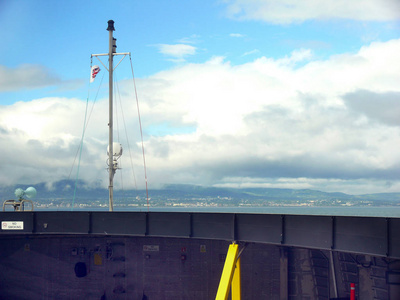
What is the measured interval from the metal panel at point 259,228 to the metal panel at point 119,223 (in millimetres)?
5934

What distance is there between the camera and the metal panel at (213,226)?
23.4 m

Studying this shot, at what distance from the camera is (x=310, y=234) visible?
20.8 m

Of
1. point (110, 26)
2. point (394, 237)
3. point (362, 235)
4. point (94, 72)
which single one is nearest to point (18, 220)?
point (94, 72)

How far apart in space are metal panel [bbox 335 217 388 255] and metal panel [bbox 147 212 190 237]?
28.0 feet

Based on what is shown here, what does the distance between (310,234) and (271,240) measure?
2.16m

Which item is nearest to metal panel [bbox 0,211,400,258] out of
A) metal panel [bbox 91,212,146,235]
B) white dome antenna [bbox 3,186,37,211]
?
metal panel [bbox 91,212,146,235]

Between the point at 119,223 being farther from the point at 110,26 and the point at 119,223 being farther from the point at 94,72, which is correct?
the point at 110,26

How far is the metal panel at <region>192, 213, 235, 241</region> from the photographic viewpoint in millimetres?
23422

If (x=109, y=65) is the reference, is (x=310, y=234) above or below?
below

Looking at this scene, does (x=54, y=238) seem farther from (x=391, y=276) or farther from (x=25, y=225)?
(x=391, y=276)

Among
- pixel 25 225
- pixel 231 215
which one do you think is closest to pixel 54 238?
pixel 25 225

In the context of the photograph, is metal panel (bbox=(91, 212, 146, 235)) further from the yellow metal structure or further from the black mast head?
the black mast head

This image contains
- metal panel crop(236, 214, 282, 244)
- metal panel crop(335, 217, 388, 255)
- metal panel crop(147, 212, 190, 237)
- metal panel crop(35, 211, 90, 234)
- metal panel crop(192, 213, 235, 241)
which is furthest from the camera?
metal panel crop(35, 211, 90, 234)

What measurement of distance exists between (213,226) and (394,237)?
31.2 feet
